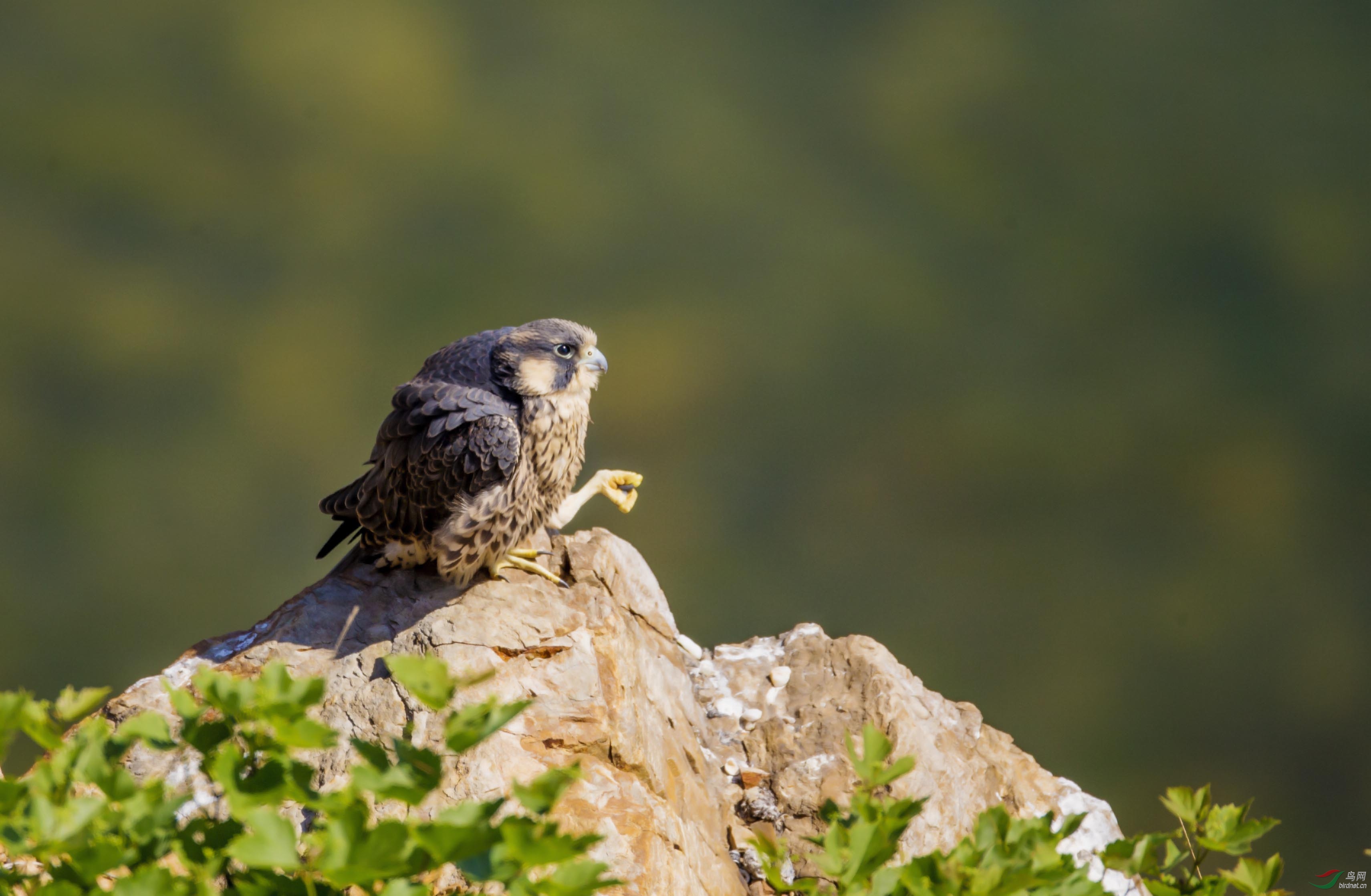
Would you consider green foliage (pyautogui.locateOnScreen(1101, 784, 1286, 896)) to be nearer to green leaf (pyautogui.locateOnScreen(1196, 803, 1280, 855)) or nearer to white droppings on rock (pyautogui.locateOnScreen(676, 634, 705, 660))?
green leaf (pyautogui.locateOnScreen(1196, 803, 1280, 855))

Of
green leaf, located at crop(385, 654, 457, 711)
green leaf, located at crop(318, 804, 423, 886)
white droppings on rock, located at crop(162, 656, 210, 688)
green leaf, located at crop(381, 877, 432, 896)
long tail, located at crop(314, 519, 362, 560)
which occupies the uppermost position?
long tail, located at crop(314, 519, 362, 560)

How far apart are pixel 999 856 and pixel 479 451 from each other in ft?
4.70

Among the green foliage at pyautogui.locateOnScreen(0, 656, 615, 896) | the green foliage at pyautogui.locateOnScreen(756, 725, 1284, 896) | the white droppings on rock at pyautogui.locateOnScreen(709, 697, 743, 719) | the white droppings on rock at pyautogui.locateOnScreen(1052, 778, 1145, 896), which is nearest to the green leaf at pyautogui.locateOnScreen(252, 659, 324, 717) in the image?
the green foliage at pyautogui.locateOnScreen(0, 656, 615, 896)

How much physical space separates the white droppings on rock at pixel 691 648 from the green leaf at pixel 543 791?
1804 millimetres

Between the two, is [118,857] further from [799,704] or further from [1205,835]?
[799,704]

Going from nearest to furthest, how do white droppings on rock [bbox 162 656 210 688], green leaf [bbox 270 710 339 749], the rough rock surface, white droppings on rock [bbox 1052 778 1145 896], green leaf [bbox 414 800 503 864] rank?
green leaf [bbox 414 800 503 864]
green leaf [bbox 270 710 339 749]
the rough rock surface
white droppings on rock [bbox 162 656 210 688]
white droppings on rock [bbox 1052 778 1145 896]

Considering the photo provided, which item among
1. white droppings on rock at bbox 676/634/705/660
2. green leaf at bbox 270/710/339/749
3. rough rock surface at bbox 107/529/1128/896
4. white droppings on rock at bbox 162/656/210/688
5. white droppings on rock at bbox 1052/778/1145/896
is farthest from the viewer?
white droppings on rock at bbox 676/634/705/660

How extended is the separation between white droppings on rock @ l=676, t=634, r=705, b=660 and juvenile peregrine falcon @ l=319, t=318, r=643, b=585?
476 millimetres

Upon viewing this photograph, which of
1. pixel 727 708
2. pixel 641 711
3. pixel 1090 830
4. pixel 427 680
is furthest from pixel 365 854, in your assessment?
pixel 1090 830

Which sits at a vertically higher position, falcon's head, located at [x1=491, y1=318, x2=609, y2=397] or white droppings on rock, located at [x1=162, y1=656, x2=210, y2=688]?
falcon's head, located at [x1=491, y1=318, x2=609, y2=397]

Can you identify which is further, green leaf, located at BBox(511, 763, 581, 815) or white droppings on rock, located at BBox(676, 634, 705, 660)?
white droppings on rock, located at BBox(676, 634, 705, 660)

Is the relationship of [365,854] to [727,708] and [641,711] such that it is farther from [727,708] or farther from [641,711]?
[727,708]

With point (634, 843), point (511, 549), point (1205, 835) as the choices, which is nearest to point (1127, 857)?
point (1205, 835)

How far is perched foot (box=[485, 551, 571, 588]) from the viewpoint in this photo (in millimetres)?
2426
